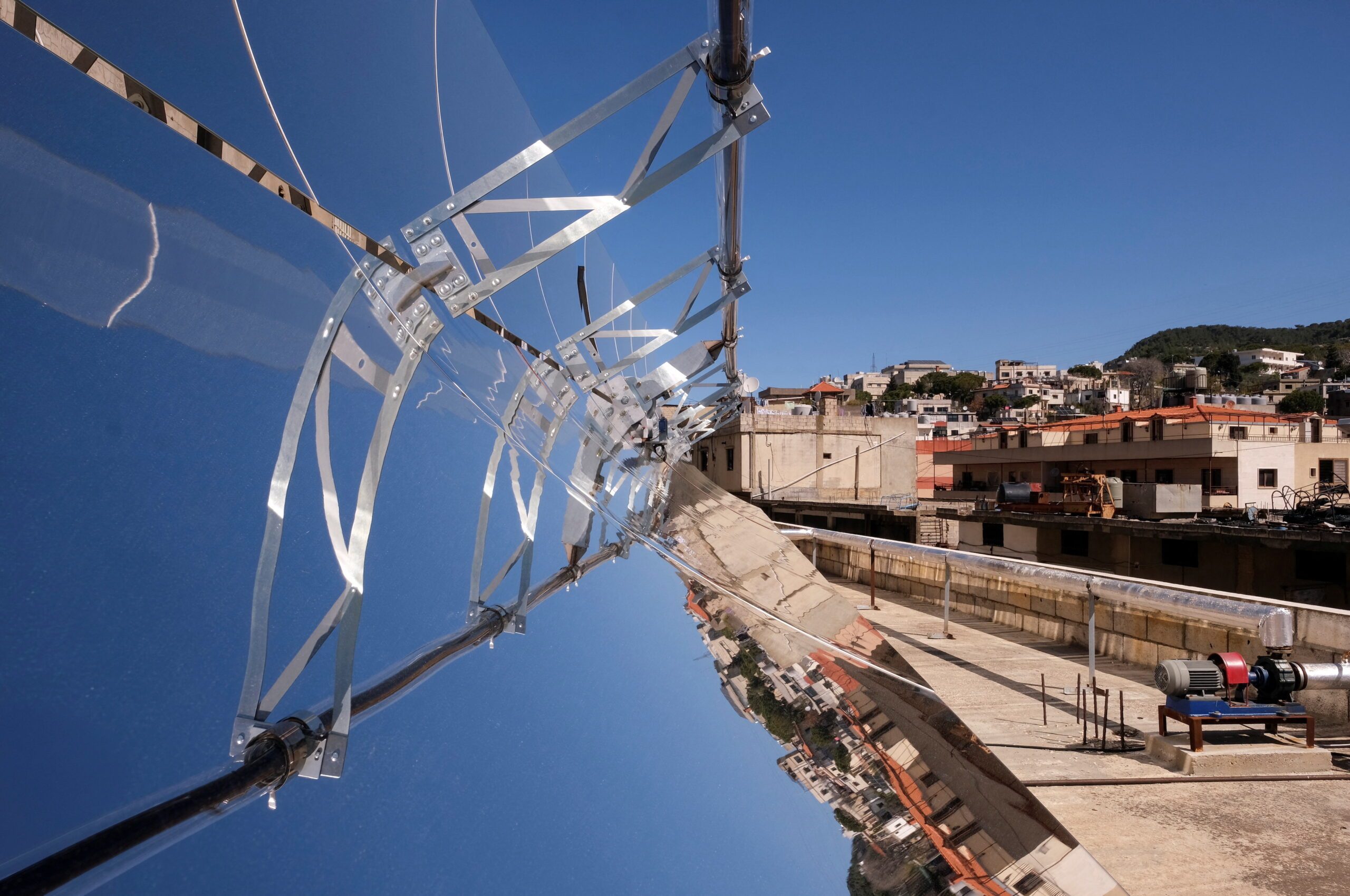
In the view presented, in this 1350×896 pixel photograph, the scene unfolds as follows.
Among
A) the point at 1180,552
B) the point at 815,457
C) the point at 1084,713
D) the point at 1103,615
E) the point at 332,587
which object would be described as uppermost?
the point at 332,587

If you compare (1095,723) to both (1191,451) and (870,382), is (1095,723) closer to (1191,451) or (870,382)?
(1191,451)

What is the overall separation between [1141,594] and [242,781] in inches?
339

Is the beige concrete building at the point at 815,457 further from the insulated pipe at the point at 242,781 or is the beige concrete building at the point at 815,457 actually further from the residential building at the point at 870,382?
the residential building at the point at 870,382

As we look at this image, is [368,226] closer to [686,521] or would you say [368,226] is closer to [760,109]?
[760,109]

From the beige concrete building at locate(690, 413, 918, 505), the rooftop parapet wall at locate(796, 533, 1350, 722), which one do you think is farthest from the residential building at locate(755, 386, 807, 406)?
the rooftop parapet wall at locate(796, 533, 1350, 722)

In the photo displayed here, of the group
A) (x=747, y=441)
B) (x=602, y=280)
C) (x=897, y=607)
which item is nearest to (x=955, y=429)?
(x=747, y=441)

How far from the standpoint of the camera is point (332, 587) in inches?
55.1

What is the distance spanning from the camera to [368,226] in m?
1.91

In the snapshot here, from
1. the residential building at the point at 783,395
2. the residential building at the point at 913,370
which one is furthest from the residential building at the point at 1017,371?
the residential building at the point at 783,395

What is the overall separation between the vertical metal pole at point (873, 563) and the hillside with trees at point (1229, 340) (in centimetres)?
14231

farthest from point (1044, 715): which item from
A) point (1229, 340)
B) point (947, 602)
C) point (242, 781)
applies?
point (1229, 340)

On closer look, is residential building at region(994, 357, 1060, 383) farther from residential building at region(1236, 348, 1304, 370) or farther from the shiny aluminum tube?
the shiny aluminum tube

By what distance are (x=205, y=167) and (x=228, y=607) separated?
0.61 metres

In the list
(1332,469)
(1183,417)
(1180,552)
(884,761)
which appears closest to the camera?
(884,761)
